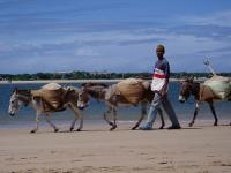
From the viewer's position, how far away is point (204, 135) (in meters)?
15.8

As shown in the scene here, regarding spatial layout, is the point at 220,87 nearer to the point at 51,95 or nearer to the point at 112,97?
the point at 112,97

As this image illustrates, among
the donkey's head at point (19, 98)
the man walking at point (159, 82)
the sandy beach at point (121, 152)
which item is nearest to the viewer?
the sandy beach at point (121, 152)

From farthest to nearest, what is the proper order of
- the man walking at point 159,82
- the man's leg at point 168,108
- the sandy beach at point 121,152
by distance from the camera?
the man's leg at point 168,108, the man walking at point 159,82, the sandy beach at point 121,152

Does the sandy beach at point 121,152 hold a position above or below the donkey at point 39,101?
below

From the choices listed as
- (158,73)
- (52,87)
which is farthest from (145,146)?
(52,87)

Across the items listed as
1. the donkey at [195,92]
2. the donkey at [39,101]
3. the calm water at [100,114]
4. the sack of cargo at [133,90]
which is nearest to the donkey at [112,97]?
the sack of cargo at [133,90]

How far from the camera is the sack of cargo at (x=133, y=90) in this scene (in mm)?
18750

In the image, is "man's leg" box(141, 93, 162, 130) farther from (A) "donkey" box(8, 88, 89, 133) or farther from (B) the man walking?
(A) "donkey" box(8, 88, 89, 133)

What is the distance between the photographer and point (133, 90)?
61.5 ft

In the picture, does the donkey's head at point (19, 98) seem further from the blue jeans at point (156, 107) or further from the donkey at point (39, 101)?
the blue jeans at point (156, 107)

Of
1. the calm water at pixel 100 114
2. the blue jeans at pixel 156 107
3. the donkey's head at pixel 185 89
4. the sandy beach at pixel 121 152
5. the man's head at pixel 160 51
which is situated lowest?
the calm water at pixel 100 114

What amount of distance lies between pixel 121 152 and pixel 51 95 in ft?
20.8

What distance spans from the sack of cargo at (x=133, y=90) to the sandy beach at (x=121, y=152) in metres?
2.12

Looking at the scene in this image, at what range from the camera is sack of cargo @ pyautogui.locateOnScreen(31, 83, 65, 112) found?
18.7m
